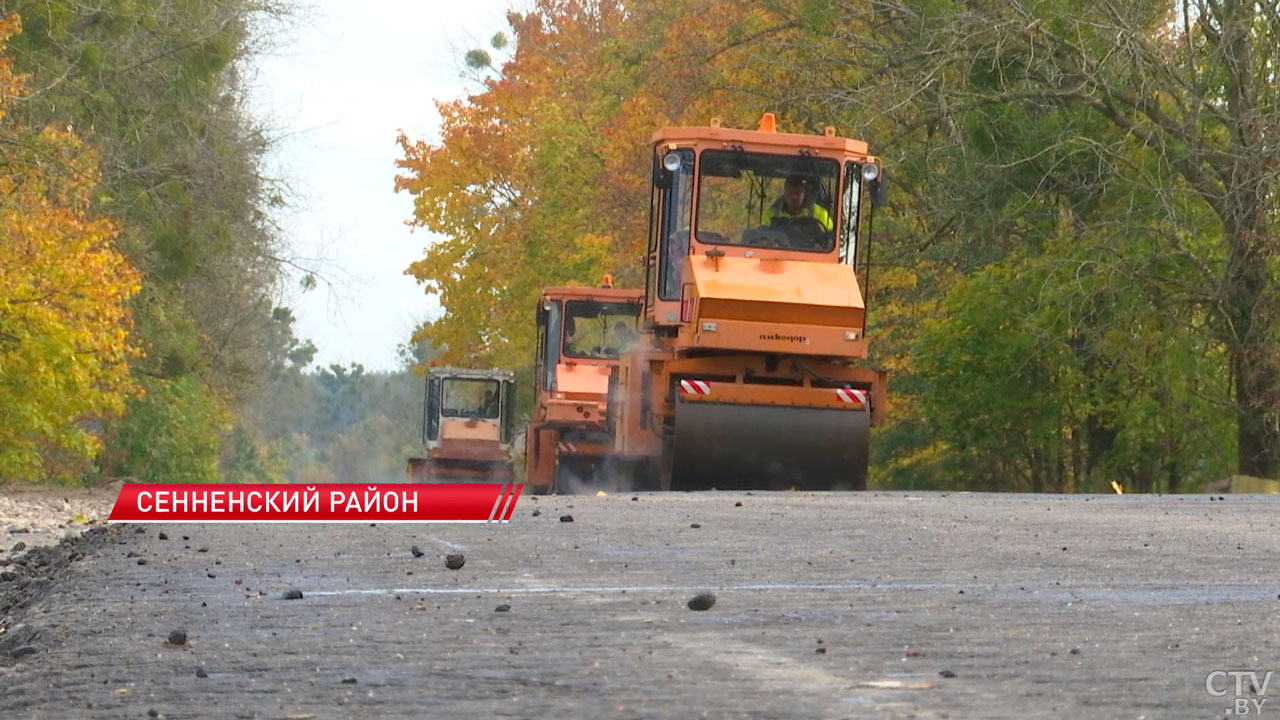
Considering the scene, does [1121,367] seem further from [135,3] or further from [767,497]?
[135,3]

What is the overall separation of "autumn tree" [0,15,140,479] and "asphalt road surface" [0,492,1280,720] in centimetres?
1600

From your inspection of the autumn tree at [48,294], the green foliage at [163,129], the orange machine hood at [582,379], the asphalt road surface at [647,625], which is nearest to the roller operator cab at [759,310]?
the orange machine hood at [582,379]

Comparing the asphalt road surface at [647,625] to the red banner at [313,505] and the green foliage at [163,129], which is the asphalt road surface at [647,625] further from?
the green foliage at [163,129]

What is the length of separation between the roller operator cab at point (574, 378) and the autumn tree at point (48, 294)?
620 centimetres

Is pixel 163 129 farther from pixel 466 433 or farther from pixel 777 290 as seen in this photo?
pixel 777 290

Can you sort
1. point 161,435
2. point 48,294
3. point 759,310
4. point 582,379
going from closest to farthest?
point 759,310, point 48,294, point 582,379, point 161,435

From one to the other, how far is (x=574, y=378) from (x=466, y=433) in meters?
11.6

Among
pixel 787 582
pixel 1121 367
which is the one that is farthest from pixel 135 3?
pixel 787 582

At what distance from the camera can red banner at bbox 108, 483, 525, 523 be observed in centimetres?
1360

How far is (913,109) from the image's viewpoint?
3095 centimetres

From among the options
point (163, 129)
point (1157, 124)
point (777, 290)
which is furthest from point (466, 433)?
point (777, 290)

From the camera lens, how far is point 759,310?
817 inches

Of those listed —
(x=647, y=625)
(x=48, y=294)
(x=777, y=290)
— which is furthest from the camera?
(x=48, y=294)

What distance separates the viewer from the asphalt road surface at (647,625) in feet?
17.2
